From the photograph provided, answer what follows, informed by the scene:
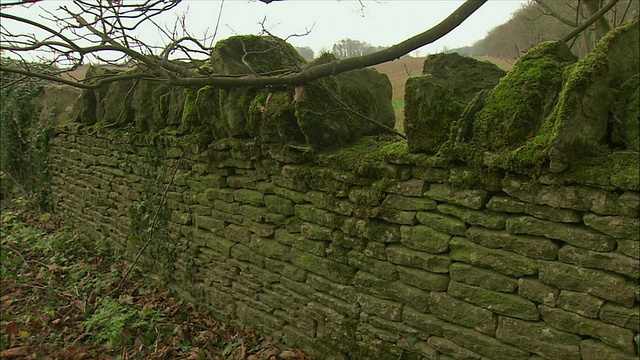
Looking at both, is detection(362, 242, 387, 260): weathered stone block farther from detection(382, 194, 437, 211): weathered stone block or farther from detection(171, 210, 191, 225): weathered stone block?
detection(171, 210, 191, 225): weathered stone block

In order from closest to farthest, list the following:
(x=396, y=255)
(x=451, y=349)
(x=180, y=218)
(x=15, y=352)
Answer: (x=451, y=349) < (x=396, y=255) < (x=15, y=352) < (x=180, y=218)

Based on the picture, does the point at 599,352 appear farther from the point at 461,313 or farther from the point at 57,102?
the point at 57,102

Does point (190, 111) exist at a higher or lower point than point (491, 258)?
higher

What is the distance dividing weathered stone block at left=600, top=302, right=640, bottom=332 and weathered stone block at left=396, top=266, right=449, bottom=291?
81 centimetres

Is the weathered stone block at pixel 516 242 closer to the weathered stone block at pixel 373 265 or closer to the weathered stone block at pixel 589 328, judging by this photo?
the weathered stone block at pixel 589 328

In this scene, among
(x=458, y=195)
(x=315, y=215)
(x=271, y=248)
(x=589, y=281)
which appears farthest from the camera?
(x=271, y=248)

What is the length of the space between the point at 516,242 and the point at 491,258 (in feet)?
0.55

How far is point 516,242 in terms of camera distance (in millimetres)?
2273

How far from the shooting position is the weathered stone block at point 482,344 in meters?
2.35

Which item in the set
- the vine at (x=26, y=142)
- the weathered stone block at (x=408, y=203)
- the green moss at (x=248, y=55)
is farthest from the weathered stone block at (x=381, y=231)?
the vine at (x=26, y=142)

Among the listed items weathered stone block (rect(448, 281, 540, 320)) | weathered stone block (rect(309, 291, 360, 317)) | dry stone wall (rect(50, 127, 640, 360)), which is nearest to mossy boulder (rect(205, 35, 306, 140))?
dry stone wall (rect(50, 127, 640, 360))

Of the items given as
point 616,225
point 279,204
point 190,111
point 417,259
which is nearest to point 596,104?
point 616,225

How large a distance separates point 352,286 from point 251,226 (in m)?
1.19

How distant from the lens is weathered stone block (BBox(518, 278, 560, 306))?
86.2 inches
